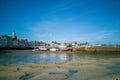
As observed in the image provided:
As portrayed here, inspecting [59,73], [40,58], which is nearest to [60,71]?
[59,73]

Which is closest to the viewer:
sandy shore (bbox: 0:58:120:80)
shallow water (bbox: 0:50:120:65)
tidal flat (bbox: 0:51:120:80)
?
sandy shore (bbox: 0:58:120:80)

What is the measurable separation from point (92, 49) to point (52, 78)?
70856mm

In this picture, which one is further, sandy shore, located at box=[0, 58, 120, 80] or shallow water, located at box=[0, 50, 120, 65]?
shallow water, located at box=[0, 50, 120, 65]

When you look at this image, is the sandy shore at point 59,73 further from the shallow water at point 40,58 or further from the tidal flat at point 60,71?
the shallow water at point 40,58

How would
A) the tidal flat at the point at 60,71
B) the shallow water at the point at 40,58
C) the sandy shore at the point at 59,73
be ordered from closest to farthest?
1. the sandy shore at the point at 59,73
2. the tidal flat at the point at 60,71
3. the shallow water at the point at 40,58

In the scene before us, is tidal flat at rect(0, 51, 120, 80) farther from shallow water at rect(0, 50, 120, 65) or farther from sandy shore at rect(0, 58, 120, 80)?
shallow water at rect(0, 50, 120, 65)

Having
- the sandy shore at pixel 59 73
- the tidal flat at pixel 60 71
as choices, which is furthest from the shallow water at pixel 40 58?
the sandy shore at pixel 59 73

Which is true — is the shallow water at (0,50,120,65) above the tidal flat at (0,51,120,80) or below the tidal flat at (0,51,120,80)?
above

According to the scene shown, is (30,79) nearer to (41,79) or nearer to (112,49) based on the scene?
(41,79)

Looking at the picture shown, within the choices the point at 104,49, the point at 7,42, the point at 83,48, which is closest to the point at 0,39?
the point at 7,42

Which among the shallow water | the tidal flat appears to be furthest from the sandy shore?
the shallow water

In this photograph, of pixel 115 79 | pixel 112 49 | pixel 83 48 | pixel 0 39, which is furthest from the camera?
pixel 0 39

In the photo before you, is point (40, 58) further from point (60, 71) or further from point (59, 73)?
point (59, 73)

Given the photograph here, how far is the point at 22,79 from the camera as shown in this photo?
60.6 ft
